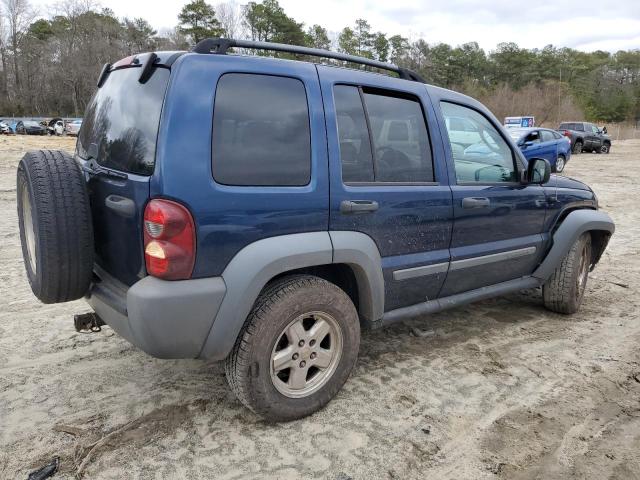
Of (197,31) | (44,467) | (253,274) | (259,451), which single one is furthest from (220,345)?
(197,31)

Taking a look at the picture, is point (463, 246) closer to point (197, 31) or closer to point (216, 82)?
point (216, 82)

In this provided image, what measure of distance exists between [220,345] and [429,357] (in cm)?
171

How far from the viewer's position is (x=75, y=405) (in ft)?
9.48

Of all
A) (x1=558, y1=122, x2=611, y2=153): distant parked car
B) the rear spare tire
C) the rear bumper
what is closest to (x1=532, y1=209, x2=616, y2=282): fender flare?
the rear bumper

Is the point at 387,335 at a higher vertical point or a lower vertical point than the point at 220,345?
lower

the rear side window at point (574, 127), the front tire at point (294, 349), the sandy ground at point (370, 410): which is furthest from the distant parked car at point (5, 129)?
the front tire at point (294, 349)

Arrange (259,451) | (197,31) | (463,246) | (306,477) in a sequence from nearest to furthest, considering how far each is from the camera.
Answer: (306,477) → (259,451) → (463,246) → (197,31)

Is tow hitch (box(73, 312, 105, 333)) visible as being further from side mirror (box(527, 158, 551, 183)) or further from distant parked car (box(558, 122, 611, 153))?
distant parked car (box(558, 122, 611, 153))

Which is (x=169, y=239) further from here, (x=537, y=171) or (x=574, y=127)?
(x=574, y=127)

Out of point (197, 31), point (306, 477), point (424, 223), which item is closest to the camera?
point (306, 477)

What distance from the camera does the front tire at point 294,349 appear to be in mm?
2562

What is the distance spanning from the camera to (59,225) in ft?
8.08

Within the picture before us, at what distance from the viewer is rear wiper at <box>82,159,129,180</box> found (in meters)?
2.48

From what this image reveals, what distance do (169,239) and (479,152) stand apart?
2440mm
